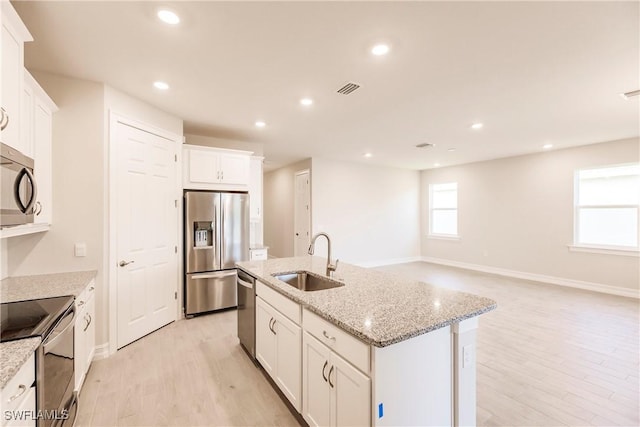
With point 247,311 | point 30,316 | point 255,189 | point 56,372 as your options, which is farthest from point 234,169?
point 56,372

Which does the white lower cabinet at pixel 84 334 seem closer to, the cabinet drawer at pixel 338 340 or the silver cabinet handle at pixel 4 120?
the silver cabinet handle at pixel 4 120

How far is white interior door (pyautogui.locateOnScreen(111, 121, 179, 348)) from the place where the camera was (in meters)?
2.90

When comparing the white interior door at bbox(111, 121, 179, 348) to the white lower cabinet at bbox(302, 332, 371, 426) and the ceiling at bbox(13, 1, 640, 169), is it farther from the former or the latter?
the white lower cabinet at bbox(302, 332, 371, 426)

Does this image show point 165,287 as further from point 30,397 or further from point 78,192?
point 30,397

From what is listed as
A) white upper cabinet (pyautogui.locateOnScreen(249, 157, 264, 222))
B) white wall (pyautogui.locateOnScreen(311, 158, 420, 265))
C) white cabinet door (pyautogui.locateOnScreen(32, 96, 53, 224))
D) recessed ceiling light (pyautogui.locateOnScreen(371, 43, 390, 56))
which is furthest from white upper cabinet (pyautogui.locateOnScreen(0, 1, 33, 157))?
white wall (pyautogui.locateOnScreen(311, 158, 420, 265))

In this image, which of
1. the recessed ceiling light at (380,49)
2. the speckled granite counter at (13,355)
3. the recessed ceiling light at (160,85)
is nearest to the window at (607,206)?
the recessed ceiling light at (380,49)

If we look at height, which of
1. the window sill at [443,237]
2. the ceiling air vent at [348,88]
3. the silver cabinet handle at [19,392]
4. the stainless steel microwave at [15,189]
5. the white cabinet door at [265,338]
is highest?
the ceiling air vent at [348,88]

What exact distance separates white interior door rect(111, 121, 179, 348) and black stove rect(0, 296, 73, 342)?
3.98ft

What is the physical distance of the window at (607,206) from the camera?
4.76 metres

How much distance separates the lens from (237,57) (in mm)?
2303

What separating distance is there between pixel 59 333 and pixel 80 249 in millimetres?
1419

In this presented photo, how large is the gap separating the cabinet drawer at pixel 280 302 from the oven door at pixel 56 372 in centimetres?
125

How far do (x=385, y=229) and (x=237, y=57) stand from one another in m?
6.04

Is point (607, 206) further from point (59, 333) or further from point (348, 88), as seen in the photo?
point (59, 333)
